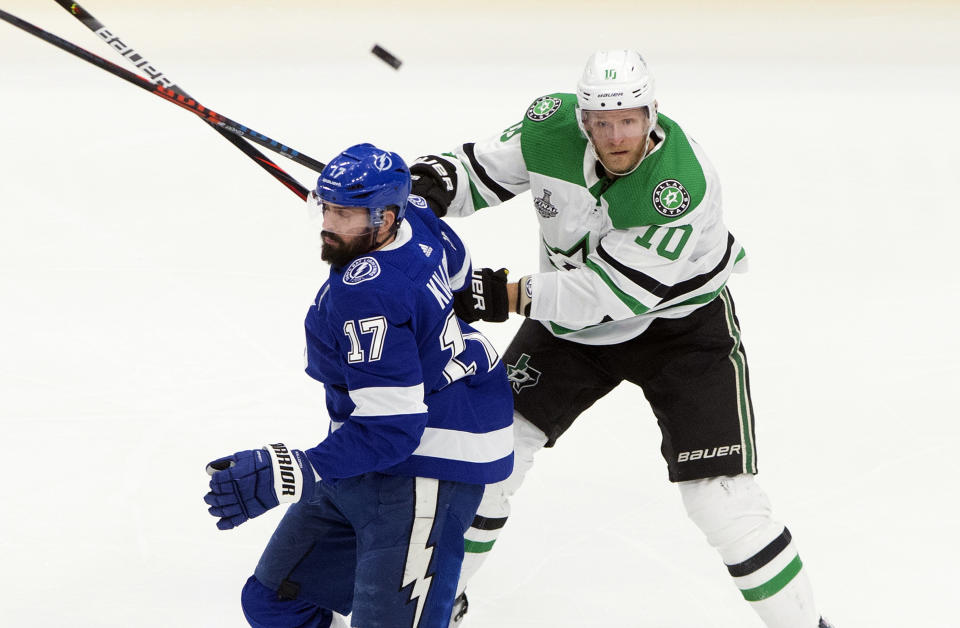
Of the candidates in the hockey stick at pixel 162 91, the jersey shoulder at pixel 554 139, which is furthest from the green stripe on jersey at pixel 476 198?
the hockey stick at pixel 162 91

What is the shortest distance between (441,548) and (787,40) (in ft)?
22.3

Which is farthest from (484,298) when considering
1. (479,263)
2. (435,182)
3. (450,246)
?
(479,263)

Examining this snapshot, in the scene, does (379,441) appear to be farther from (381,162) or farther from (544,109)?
(544,109)

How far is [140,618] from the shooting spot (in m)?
3.22

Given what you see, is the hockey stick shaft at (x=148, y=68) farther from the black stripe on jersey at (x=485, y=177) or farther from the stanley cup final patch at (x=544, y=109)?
the stanley cup final patch at (x=544, y=109)

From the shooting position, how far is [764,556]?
9.46ft

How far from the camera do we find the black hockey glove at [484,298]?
2.74 metres

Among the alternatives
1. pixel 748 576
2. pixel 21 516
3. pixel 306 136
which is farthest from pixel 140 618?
pixel 306 136

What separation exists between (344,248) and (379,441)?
363 mm

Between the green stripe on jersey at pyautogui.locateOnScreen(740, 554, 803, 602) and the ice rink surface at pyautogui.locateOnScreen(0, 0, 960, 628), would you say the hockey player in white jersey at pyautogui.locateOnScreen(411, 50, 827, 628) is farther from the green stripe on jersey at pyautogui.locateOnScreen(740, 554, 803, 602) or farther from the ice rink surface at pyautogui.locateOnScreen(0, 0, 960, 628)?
the ice rink surface at pyautogui.locateOnScreen(0, 0, 960, 628)

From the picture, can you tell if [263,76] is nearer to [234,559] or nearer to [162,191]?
[162,191]

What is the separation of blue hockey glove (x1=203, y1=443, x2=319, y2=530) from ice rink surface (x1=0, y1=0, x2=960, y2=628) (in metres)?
1.11

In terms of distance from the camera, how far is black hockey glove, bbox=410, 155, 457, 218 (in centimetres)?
299

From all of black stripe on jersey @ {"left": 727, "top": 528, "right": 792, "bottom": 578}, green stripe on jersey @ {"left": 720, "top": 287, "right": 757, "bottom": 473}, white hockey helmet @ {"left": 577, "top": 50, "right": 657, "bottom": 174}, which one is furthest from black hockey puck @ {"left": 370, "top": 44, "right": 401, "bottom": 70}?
black stripe on jersey @ {"left": 727, "top": 528, "right": 792, "bottom": 578}
